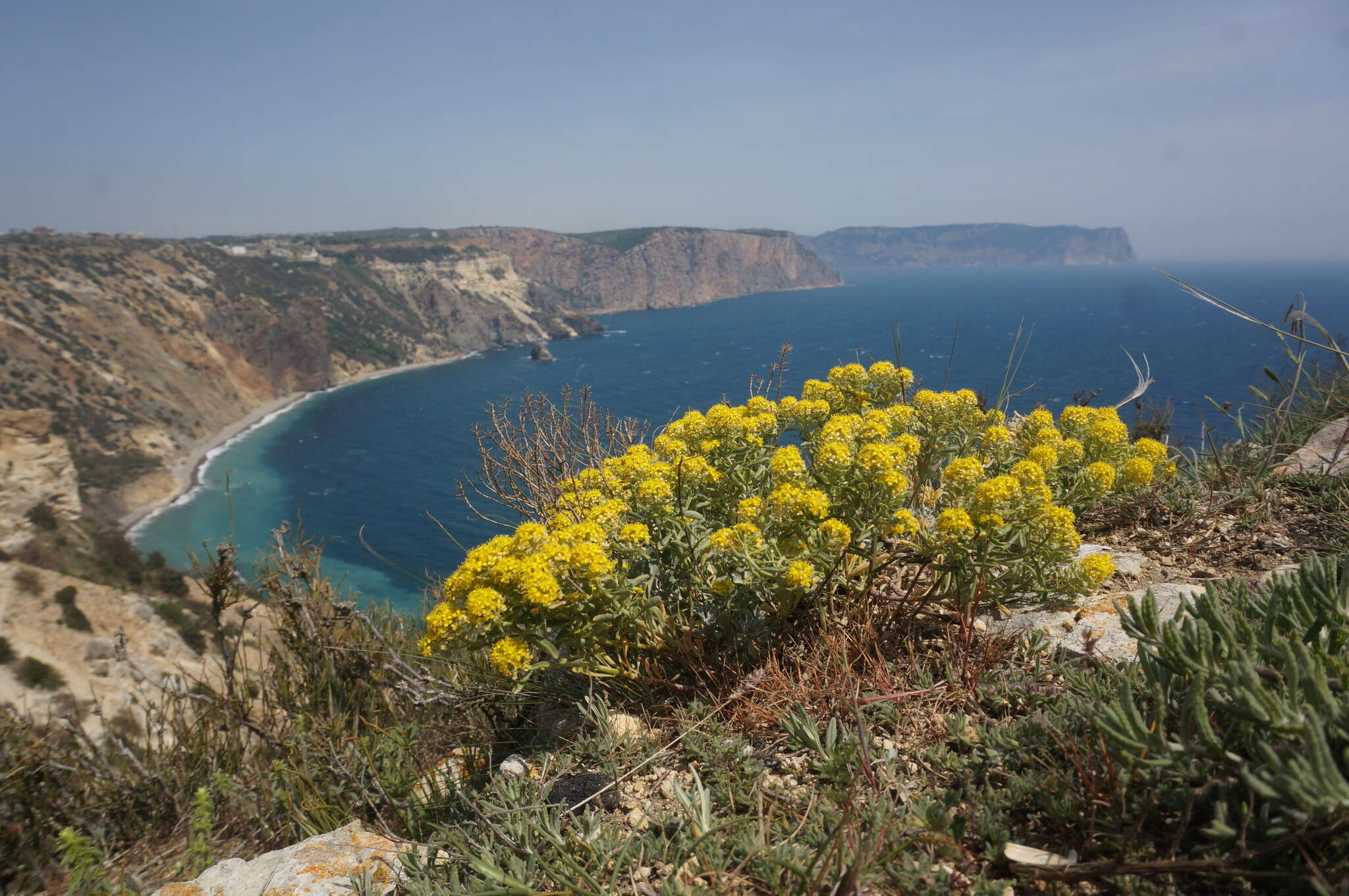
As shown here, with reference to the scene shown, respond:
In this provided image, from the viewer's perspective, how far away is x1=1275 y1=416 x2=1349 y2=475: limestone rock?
157 inches

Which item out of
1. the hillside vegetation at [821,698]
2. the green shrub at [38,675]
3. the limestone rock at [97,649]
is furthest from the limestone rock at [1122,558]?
the limestone rock at [97,649]

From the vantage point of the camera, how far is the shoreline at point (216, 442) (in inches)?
2438

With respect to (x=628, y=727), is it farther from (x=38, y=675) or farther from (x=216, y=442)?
(x=216, y=442)

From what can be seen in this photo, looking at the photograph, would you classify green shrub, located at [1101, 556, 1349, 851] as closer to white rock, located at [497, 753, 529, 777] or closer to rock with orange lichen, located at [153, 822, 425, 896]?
white rock, located at [497, 753, 529, 777]

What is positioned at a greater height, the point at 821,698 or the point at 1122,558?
the point at 1122,558

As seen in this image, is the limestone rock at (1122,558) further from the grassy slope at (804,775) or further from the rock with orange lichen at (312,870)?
the rock with orange lichen at (312,870)

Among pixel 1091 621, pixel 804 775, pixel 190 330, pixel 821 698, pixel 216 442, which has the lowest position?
pixel 216 442

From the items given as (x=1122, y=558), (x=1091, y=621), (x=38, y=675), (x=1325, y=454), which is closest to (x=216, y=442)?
(x=38, y=675)

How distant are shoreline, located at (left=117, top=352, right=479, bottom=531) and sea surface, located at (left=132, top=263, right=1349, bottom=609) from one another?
1101 mm

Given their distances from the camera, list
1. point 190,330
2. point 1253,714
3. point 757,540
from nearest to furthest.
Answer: point 1253,714 < point 757,540 < point 190,330

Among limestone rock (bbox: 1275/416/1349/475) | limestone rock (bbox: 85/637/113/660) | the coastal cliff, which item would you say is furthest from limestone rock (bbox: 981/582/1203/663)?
the coastal cliff

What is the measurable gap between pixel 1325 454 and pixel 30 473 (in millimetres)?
58428

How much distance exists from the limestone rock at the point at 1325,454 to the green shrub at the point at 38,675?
104ft

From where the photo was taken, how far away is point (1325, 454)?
4559mm
